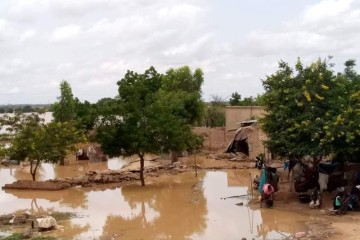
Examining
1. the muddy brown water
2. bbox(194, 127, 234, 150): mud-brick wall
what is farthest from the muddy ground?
bbox(194, 127, 234, 150): mud-brick wall

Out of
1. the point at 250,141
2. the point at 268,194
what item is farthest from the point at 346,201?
the point at 250,141

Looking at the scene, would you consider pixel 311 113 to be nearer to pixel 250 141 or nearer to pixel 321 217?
pixel 321 217

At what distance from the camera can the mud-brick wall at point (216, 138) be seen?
38344 mm

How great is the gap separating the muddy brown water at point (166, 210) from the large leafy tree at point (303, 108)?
8.41ft

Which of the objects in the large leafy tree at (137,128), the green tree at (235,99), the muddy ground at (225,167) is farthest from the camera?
the green tree at (235,99)

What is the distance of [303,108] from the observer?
1820 centimetres

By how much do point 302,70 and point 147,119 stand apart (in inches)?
337

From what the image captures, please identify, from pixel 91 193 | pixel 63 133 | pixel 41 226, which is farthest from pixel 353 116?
pixel 63 133

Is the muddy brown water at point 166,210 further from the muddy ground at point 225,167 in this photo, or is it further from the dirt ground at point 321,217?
the muddy ground at point 225,167

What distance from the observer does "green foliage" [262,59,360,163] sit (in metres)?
16.9

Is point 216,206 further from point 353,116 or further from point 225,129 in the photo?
point 225,129

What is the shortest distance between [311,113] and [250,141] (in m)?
14.6

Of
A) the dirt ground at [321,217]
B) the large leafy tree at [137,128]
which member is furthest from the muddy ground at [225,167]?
the large leafy tree at [137,128]

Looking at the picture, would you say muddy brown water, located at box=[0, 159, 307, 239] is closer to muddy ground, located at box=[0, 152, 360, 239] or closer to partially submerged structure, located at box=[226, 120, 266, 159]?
muddy ground, located at box=[0, 152, 360, 239]
